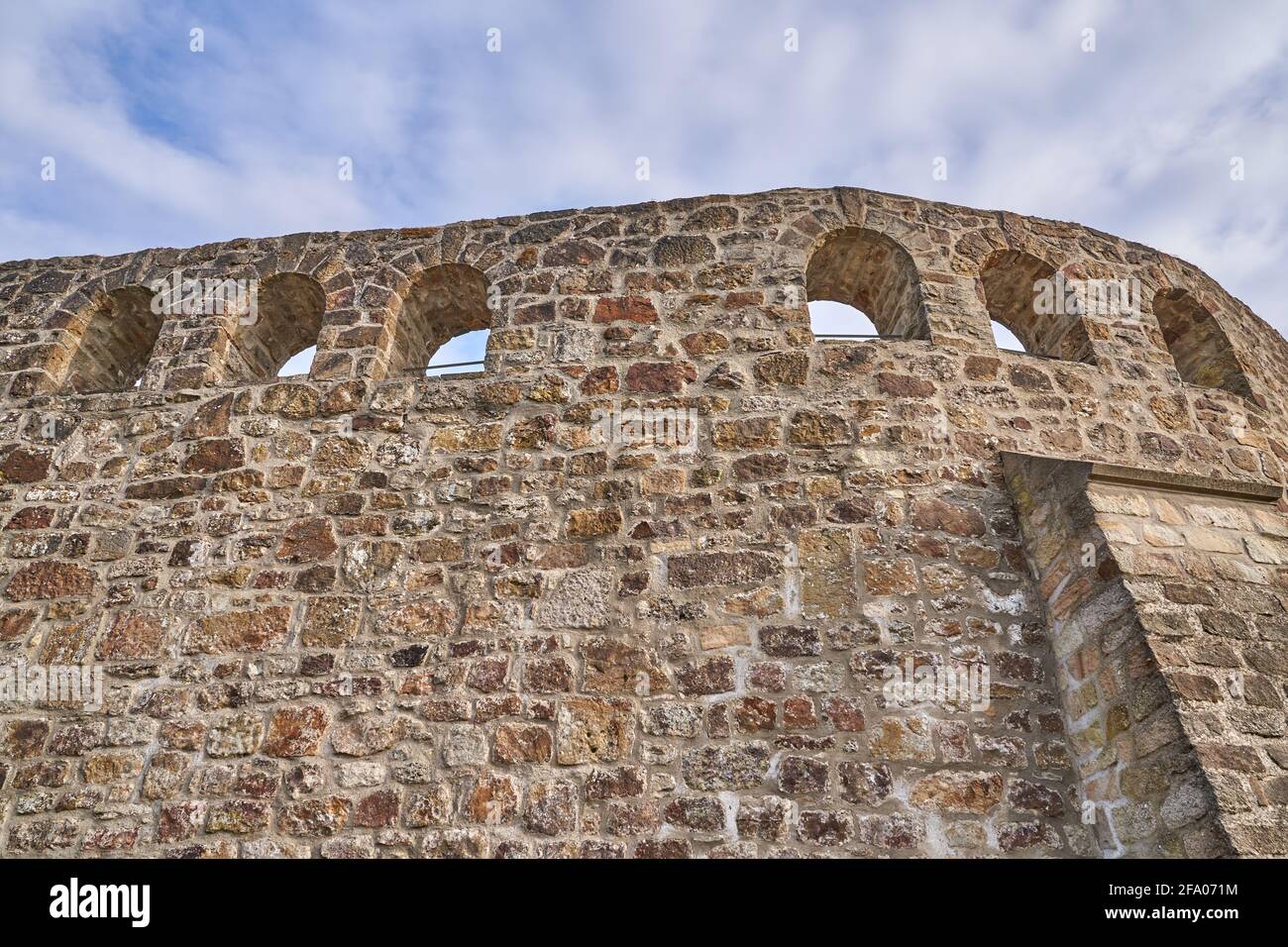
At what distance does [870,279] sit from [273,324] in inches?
158

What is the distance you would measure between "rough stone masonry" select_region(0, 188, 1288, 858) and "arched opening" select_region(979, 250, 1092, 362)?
3 centimetres

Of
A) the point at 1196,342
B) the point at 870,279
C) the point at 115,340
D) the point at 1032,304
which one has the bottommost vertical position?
the point at 1196,342

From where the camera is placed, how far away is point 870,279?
5391 millimetres

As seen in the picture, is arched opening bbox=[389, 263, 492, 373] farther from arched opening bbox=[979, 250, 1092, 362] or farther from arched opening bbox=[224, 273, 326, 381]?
arched opening bbox=[979, 250, 1092, 362]

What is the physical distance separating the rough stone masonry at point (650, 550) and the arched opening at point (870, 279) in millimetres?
30

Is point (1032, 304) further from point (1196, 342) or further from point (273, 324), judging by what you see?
point (273, 324)

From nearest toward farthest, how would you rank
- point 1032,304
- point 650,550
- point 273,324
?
point 650,550, point 1032,304, point 273,324

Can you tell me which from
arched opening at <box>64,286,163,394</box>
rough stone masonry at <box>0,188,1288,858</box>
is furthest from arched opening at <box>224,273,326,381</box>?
arched opening at <box>64,286,163,394</box>

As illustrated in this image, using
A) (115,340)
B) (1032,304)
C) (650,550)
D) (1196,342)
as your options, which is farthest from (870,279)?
(115,340)

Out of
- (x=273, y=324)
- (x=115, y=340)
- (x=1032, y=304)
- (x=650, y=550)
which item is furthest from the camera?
(x=115, y=340)

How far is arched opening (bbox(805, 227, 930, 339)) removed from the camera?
198 inches

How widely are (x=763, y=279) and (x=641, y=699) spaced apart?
262cm

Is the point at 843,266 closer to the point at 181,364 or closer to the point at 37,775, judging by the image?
the point at 181,364

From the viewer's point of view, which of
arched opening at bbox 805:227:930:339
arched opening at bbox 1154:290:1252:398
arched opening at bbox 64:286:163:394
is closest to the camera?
arched opening at bbox 805:227:930:339
